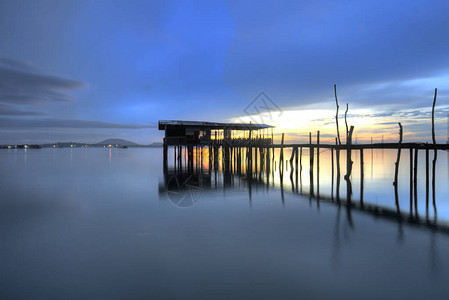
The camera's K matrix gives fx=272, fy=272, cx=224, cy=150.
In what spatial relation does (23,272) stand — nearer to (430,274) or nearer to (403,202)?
(430,274)

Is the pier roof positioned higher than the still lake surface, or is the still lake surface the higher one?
the pier roof

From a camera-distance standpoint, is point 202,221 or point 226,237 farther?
point 202,221

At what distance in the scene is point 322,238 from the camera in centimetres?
813

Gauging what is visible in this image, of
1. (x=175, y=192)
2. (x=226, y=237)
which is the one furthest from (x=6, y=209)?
(x=226, y=237)

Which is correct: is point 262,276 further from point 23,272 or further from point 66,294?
point 23,272

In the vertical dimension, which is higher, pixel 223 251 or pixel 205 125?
pixel 205 125

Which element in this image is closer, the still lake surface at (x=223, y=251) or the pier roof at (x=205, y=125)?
the still lake surface at (x=223, y=251)

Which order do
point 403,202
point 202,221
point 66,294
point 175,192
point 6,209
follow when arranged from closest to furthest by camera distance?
point 66,294 < point 202,221 < point 6,209 < point 403,202 < point 175,192

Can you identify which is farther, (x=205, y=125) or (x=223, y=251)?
(x=205, y=125)

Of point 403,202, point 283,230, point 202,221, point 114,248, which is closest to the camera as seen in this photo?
point 114,248

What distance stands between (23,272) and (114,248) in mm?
1999

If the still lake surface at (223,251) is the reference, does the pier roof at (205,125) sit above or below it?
above

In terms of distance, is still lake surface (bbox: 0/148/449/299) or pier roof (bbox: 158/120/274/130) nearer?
still lake surface (bbox: 0/148/449/299)

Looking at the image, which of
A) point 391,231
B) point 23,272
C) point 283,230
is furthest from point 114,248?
point 391,231
